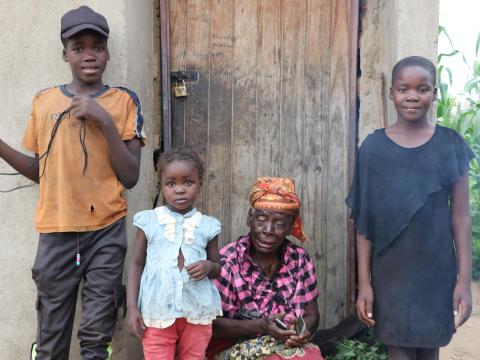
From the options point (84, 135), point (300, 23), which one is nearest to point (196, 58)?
point (300, 23)

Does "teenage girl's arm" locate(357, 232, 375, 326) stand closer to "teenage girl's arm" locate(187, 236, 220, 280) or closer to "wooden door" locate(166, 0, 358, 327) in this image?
"teenage girl's arm" locate(187, 236, 220, 280)

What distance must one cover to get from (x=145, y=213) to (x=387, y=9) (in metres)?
2.01

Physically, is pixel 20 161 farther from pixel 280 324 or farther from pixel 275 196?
pixel 280 324

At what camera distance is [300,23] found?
3.65 metres

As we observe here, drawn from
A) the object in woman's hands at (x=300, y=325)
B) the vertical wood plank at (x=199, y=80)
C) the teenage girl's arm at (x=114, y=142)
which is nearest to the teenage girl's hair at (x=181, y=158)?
the teenage girl's arm at (x=114, y=142)

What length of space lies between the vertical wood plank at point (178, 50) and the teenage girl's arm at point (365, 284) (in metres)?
1.55

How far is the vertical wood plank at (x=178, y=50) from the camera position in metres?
3.63

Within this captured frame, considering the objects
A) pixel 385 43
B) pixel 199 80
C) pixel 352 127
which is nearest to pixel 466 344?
pixel 352 127

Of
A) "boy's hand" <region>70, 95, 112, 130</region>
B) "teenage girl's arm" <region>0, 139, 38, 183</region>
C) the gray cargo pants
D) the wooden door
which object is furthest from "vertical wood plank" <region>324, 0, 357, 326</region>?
"teenage girl's arm" <region>0, 139, 38, 183</region>

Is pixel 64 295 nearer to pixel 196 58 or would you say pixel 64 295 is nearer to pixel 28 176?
pixel 28 176

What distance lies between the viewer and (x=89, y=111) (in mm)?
2551

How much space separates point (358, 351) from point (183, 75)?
205 centimetres

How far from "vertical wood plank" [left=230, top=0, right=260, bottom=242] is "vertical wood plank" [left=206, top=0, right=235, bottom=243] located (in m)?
0.03

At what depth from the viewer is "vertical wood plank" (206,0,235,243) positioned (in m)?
3.64
